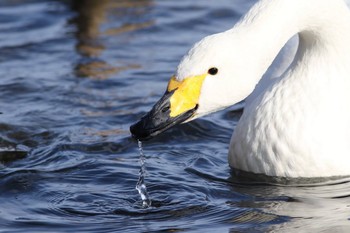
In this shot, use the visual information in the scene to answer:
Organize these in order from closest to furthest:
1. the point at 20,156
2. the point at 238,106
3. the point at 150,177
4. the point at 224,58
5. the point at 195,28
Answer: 1. the point at 224,58
2. the point at 150,177
3. the point at 20,156
4. the point at 238,106
5. the point at 195,28

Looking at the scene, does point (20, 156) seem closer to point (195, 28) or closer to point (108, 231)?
point (108, 231)

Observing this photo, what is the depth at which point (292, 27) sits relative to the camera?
727cm

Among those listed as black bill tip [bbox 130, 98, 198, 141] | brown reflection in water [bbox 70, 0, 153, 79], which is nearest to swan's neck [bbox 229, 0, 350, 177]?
black bill tip [bbox 130, 98, 198, 141]

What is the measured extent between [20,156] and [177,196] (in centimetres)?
173

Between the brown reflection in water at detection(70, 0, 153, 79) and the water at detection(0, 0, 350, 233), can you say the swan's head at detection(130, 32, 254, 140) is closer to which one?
the water at detection(0, 0, 350, 233)

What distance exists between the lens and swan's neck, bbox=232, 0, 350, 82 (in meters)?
7.01

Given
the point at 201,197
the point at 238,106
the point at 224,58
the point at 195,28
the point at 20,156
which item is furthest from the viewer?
the point at 195,28

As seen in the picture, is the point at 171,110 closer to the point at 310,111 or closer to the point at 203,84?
the point at 203,84

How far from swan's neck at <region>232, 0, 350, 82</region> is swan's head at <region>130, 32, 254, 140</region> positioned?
0.38 ft

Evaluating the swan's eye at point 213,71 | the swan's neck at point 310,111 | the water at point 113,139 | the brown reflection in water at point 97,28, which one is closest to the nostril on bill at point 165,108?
the swan's eye at point 213,71

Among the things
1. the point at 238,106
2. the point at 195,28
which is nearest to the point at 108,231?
the point at 238,106

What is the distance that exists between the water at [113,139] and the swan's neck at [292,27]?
104 centimetres

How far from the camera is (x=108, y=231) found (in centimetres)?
696

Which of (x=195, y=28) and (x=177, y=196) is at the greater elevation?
(x=195, y=28)
